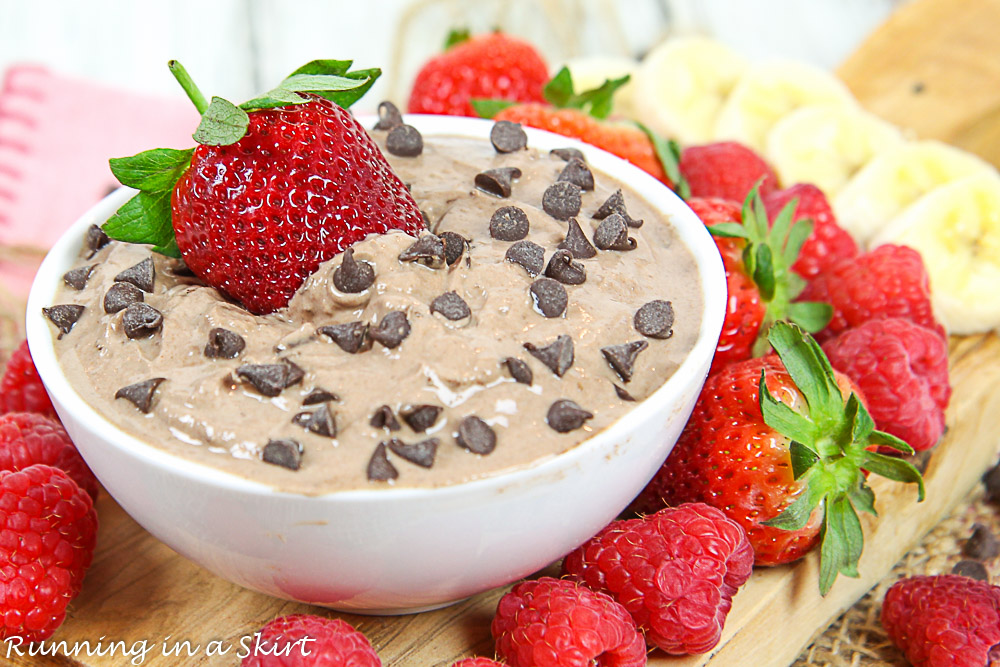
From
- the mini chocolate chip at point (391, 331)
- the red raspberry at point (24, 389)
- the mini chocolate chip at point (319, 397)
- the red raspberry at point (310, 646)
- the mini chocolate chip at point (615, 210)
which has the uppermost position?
the mini chocolate chip at point (615, 210)

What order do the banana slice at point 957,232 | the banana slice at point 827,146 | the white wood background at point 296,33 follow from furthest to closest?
1. the white wood background at point 296,33
2. the banana slice at point 827,146
3. the banana slice at point 957,232

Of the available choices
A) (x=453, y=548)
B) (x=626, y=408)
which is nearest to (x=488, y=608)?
(x=453, y=548)

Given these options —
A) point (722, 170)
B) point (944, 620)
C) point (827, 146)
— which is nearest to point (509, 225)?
point (944, 620)

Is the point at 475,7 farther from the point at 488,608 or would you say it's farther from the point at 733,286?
the point at 488,608

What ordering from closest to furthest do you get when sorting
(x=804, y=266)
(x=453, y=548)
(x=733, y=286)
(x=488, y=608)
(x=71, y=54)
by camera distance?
1. (x=453, y=548)
2. (x=488, y=608)
3. (x=733, y=286)
4. (x=804, y=266)
5. (x=71, y=54)

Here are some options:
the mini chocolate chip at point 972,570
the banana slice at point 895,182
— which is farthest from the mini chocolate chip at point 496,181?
the banana slice at point 895,182

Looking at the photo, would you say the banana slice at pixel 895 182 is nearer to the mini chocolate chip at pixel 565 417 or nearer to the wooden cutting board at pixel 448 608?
the wooden cutting board at pixel 448 608

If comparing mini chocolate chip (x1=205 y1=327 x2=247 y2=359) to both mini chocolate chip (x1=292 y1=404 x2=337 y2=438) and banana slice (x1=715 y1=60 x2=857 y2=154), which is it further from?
banana slice (x1=715 y1=60 x2=857 y2=154)
